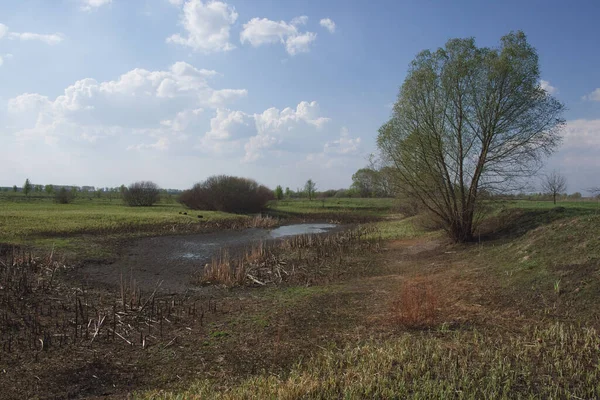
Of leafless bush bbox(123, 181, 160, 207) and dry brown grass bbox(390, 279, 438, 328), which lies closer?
→ dry brown grass bbox(390, 279, 438, 328)

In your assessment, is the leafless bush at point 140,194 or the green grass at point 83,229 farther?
the leafless bush at point 140,194

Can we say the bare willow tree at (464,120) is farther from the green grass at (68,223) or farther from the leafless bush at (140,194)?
the leafless bush at (140,194)

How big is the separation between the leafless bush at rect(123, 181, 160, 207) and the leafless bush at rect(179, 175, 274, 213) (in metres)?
4.65

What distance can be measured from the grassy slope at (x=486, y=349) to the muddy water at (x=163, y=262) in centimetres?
748

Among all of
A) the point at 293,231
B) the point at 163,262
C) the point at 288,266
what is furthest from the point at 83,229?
the point at 288,266

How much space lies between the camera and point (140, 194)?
57.2 meters

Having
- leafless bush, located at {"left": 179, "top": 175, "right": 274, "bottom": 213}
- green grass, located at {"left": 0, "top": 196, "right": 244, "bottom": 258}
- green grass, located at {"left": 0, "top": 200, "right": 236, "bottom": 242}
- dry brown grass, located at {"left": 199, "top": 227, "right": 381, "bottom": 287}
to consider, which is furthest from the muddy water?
leafless bush, located at {"left": 179, "top": 175, "right": 274, "bottom": 213}

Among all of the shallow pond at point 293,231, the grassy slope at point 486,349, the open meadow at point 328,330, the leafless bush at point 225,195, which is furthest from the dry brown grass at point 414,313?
the leafless bush at point 225,195

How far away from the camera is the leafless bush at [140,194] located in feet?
187

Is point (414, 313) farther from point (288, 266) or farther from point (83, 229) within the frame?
point (83, 229)

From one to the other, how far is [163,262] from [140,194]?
42.5 meters

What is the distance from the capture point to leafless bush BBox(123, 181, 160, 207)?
5712 centimetres

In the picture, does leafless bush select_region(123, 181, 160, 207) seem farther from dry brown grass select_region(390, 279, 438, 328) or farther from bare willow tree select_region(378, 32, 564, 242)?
dry brown grass select_region(390, 279, 438, 328)

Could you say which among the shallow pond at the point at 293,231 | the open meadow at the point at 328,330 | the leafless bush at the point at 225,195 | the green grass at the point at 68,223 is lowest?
the shallow pond at the point at 293,231
